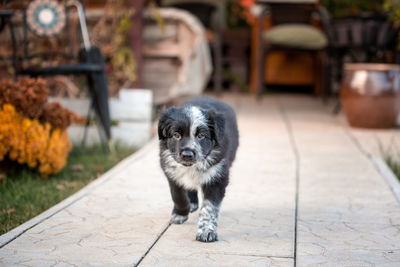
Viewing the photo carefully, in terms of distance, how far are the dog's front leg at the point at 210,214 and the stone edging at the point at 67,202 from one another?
0.98 meters

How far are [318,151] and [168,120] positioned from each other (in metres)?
3.00

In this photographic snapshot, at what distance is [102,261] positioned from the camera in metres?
2.74

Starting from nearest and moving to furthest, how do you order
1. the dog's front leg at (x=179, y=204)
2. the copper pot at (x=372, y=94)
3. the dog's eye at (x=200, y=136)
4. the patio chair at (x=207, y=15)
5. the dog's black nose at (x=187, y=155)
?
the dog's black nose at (x=187, y=155)
the dog's eye at (x=200, y=136)
the dog's front leg at (x=179, y=204)
the copper pot at (x=372, y=94)
the patio chair at (x=207, y=15)

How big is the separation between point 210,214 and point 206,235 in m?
0.12

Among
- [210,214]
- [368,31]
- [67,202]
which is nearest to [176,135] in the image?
[210,214]

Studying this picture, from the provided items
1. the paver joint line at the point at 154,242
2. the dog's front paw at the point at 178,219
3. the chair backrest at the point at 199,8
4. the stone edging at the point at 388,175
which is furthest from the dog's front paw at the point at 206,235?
the chair backrest at the point at 199,8

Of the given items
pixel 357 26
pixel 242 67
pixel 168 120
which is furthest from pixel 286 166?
pixel 242 67

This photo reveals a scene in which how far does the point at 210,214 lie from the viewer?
3.12 metres

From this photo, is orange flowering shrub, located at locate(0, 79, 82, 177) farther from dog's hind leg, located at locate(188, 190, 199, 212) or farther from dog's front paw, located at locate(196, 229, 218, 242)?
dog's front paw, located at locate(196, 229, 218, 242)

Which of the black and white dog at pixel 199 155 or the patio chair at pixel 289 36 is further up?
the patio chair at pixel 289 36

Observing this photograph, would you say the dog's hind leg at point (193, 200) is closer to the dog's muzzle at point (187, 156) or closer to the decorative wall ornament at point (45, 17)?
the dog's muzzle at point (187, 156)

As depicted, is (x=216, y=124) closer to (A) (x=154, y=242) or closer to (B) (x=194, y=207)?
(A) (x=154, y=242)

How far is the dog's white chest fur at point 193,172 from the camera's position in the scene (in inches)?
123

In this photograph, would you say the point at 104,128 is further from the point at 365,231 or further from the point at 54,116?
the point at 365,231
